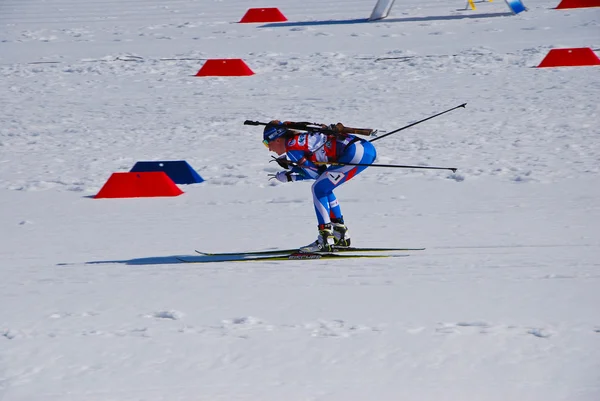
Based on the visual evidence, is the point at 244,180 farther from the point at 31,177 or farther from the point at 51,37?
the point at 51,37

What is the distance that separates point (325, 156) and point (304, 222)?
5.70 feet

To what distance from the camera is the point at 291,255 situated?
293 inches

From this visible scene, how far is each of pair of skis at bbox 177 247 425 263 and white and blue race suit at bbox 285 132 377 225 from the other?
0.26 m

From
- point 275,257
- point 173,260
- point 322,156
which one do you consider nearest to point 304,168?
point 322,156

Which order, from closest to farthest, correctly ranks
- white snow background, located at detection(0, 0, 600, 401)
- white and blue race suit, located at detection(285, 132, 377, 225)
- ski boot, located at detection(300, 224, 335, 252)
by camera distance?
white snow background, located at detection(0, 0, 600, 401), white and blue race suit, located at detection(285, 132, 377, 225), ski boot, located at detection(300, 224, 335, 252)

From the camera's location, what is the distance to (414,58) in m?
16.9

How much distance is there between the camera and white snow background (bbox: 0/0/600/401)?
17.0 feet

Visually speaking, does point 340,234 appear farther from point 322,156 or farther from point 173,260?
point 173,260

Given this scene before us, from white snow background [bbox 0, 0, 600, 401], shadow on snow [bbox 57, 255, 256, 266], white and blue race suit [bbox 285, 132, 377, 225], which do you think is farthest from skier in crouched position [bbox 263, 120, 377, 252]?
shadow on snow [bbox 57, 255, 256, 266]

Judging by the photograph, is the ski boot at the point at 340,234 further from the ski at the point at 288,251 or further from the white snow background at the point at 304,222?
the white snow background at the point at 304,222

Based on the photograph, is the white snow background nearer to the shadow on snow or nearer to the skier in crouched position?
the shadow on snow

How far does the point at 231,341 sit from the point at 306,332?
0.39 metres

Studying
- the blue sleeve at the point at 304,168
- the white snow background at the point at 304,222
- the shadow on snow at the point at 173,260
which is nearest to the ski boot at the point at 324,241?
the white snow background at the point at 304,222

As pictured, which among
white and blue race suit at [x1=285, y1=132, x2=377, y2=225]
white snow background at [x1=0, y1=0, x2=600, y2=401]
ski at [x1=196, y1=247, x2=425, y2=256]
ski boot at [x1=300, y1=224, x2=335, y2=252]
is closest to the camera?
white snow background at [x1=0, y1=0, x2=600, y2=401]
